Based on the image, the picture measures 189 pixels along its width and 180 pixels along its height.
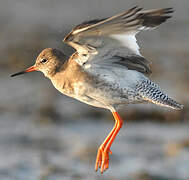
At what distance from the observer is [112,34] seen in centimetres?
749

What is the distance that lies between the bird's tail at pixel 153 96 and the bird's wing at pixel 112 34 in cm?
36

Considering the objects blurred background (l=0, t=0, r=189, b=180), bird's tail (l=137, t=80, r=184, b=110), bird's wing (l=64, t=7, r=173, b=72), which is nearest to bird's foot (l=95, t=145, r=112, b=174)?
bird's tail (l=137, t=80, r=184, b=110)

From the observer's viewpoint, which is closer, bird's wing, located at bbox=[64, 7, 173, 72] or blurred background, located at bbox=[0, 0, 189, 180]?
bird's wing, located at bbox=[64, 7, 173, 72]

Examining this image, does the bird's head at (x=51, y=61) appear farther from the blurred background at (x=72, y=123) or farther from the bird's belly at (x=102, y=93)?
the blurred background at (x=72, y=123)

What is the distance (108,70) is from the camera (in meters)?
7.98

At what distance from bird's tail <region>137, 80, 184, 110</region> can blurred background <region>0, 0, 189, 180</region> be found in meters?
3.45

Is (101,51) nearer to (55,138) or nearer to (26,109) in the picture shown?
(55,138)

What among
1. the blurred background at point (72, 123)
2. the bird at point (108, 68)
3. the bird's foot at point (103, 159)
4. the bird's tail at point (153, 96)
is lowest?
the blurred background at point (72, 123)

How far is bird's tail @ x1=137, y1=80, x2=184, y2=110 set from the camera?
8078mm

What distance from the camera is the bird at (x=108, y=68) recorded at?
7.48 metres

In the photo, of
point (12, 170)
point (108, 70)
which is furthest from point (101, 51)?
point (12, 170)

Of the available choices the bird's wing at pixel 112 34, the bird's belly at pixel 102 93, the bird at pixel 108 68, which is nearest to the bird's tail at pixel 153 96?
the bird at pixel 108 68

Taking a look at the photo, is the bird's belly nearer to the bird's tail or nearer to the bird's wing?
the bird's tail

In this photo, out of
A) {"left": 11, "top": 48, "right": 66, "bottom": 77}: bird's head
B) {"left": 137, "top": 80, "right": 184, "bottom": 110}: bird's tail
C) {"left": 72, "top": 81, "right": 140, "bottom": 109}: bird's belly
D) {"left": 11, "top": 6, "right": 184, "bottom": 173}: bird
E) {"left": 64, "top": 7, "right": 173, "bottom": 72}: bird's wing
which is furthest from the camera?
{"left": 11, "top": 48, "right": 66, "bottom": 77}: bird's head
